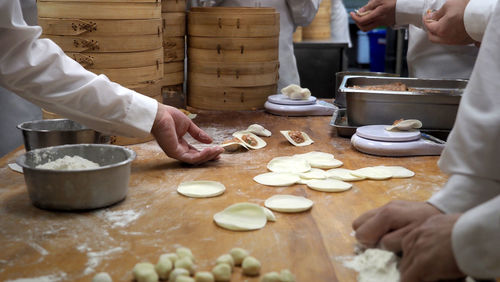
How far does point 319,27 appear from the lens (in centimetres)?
696

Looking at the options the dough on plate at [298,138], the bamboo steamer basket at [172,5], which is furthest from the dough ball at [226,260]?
the bamboo steamer basket at [172,5]

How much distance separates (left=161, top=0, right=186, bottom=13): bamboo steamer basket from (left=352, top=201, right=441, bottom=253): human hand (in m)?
2.13

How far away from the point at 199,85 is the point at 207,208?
5.72 ft

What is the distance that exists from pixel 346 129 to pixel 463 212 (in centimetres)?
124

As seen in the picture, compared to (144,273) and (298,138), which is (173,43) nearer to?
(298,138)

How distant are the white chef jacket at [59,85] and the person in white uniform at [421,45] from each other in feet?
6.01

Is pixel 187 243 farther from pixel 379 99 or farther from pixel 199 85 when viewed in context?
pixel 199 85

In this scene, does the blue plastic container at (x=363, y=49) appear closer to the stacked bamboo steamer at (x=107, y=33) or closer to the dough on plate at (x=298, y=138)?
the dough on plate at (x=298, y=138)

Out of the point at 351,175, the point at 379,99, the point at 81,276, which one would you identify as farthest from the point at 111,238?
the point at 379,99

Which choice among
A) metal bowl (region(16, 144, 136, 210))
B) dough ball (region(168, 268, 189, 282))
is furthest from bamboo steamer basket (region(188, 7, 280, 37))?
dough ball (region(168, 268, 189, 282))

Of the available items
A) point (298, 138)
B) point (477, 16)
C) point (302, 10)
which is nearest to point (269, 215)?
point (298, 138)

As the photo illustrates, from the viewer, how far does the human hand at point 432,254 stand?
1.05 meters

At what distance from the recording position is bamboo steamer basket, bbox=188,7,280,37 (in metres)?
3.05

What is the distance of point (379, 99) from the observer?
2.38 meters
